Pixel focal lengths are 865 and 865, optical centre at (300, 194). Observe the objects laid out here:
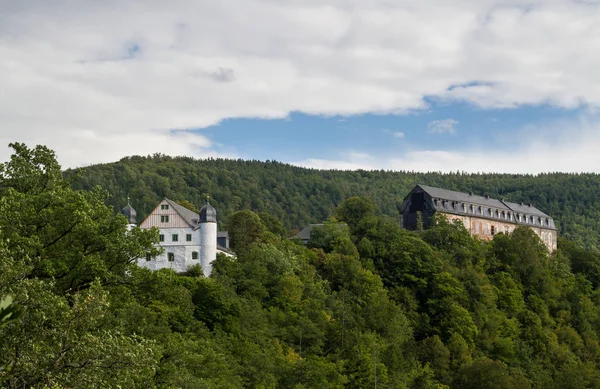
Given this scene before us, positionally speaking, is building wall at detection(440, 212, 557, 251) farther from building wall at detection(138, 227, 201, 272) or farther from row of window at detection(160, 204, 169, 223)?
building wall at detection(138, 227, 201, 272)

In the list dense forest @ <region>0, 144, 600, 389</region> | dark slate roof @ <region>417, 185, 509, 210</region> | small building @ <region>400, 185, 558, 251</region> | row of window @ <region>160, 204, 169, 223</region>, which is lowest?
dense forest @ <region>0, 144, 600, 389</region>

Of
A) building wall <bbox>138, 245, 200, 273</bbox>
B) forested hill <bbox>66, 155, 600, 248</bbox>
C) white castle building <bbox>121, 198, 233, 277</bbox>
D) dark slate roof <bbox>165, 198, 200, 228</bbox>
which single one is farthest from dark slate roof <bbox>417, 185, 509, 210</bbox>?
building wall <bbox>138, 245, 200, 273</bbox>

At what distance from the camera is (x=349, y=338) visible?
75.8 meters

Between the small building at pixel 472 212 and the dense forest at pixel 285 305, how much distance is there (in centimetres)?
592

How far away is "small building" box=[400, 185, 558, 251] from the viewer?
382 ft

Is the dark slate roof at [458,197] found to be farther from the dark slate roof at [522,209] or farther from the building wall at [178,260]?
the building wall at [178,260]

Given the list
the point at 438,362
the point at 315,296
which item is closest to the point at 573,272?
the point at 438,362

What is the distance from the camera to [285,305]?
241 feet

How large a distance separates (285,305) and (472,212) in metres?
54.7

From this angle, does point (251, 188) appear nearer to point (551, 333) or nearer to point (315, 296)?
point (551, 333)

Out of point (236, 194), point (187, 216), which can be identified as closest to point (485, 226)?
point (187, 216)

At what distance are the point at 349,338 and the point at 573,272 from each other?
58318 mm

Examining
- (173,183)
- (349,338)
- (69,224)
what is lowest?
(349,338)

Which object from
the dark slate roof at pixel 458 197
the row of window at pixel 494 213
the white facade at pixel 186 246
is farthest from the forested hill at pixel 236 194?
the white facade at pixel 186 246
